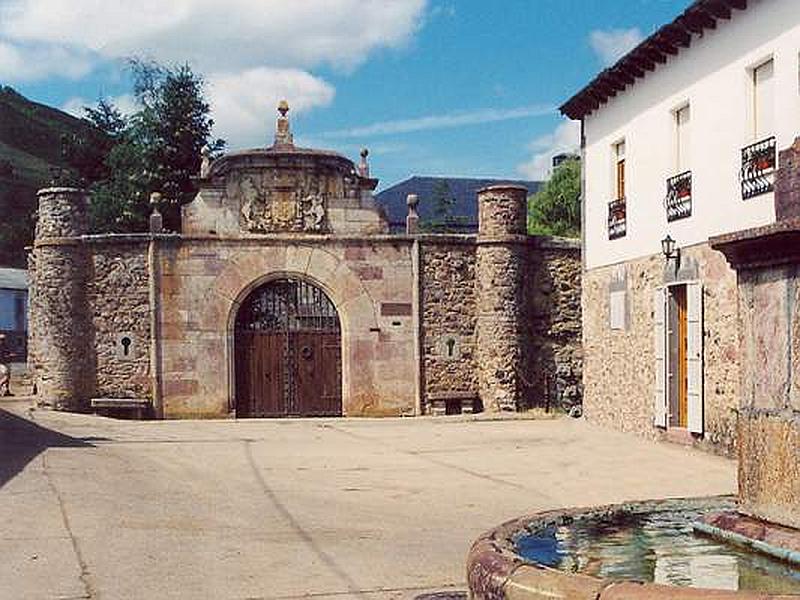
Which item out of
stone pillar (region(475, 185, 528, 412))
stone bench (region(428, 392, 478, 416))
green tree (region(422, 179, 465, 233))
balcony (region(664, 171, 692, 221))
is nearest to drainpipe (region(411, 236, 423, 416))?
stone bench (region(428, 392, 478, 416))

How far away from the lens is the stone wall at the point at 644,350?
12.4 metres

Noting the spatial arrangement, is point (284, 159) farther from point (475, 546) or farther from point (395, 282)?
point (475, 546)

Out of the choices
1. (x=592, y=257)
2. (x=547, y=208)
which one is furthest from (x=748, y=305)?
(x=547, y=208)

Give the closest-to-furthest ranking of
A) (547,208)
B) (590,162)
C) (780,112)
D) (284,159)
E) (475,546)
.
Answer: (475,546)
(780,112)
(590,162)
(284,159)
(547,208)

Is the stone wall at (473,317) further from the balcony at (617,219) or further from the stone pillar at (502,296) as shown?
the balcony at (617,219)

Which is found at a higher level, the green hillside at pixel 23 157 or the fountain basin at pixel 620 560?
the green hillside at pixel 23 157

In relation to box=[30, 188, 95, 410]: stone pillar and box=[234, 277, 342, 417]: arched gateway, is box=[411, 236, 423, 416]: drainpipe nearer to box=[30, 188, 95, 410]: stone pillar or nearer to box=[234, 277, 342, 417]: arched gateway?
box=[234, 277, 342, 417]: arched gateway

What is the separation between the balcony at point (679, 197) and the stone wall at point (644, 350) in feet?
1.72

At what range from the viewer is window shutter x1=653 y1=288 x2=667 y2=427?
46.1 feet

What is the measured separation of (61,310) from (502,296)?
26.6 feet

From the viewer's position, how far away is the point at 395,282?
19.7m

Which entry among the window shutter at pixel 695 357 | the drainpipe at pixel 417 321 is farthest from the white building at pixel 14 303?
the window shutter at pixel 695 357

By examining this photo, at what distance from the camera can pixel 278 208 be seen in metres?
19.5

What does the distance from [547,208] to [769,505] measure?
102ft
